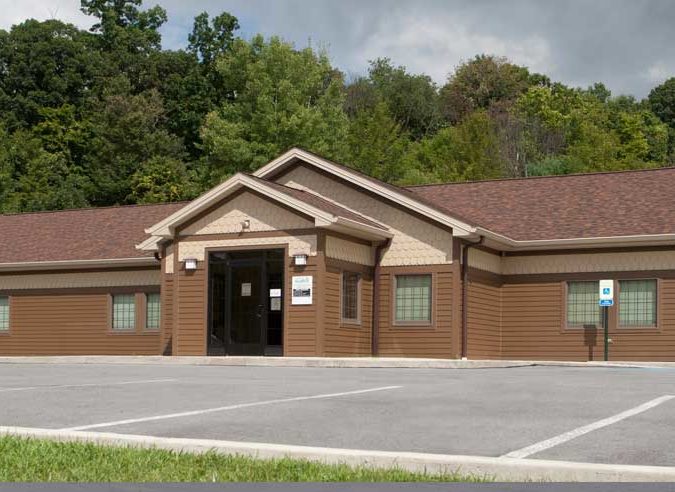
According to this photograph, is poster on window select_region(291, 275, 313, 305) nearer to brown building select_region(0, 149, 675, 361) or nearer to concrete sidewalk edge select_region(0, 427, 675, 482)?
brown building select_region(0, 149, 675, 361)

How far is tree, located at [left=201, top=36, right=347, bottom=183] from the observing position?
58844mm

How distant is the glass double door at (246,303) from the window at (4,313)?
9854 mm

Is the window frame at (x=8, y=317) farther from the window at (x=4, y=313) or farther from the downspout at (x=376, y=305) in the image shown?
the downspout at (x=376, y=305)

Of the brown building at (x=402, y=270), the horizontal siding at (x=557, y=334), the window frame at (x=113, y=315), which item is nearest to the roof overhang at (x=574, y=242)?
the brown building at (x=402, y=270)

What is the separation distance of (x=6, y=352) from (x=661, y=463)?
30.0 meters

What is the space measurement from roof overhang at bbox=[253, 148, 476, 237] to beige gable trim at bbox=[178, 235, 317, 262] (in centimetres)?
279

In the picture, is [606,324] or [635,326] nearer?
[606,324]

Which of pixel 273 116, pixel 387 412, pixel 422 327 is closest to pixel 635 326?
pixel 422 327

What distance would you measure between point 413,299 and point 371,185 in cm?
323

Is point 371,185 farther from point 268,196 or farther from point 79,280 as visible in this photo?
point 79,280

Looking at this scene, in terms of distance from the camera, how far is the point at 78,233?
36.3 meters

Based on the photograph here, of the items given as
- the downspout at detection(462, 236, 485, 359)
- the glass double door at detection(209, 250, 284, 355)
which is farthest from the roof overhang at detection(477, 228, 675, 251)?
the glass double door at detection(209, 250, 284, 355)

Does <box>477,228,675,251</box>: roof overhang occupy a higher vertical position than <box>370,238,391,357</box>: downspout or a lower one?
higher

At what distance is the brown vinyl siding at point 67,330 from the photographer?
33.2 metres
